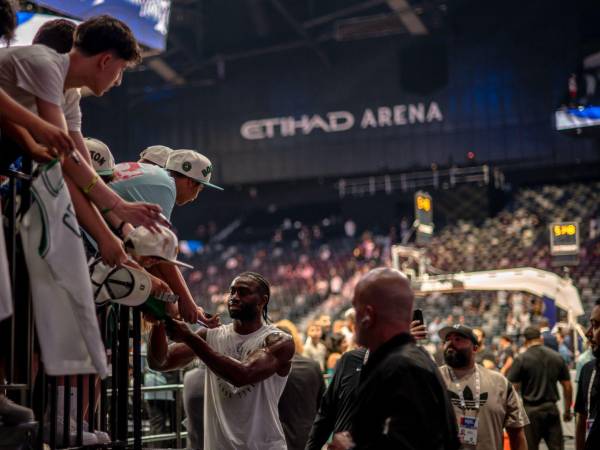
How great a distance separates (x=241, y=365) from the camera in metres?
4.34

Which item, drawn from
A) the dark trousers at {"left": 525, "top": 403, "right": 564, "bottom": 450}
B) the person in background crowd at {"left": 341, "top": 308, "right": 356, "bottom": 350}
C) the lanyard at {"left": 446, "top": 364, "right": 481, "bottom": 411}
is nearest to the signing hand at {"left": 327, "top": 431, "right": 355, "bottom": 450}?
the lanyard at {"left": 446, "top": 364, "right": 481, "bottom": 411}

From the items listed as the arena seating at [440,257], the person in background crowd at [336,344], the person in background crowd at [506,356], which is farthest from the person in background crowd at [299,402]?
the arena seating at [440,257]

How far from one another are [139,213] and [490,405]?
11.9 ft

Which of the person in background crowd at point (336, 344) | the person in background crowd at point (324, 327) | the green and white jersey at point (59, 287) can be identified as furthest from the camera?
the person in background crowd at point (324, 327)

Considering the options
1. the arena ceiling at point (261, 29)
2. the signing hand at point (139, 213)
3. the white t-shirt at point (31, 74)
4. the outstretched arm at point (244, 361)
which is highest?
the arena ceiling at point (261, 29)

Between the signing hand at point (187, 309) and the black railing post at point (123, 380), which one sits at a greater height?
the signing hand at point (187, 309)

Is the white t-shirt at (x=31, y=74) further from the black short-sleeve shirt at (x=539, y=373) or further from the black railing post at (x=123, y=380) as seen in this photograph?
the black short-sleeve shirt at (x=539, y=373)

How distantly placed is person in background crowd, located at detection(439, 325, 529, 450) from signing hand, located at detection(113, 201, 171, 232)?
11.3ft

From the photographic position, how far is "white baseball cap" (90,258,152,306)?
3.21 m

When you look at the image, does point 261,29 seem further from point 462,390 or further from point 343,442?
point 343,442

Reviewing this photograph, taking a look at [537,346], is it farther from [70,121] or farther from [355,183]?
[355,183]

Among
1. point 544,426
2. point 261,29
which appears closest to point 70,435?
point 544,426

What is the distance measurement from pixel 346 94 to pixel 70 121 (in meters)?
31.5

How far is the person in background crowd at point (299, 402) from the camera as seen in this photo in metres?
6.46
